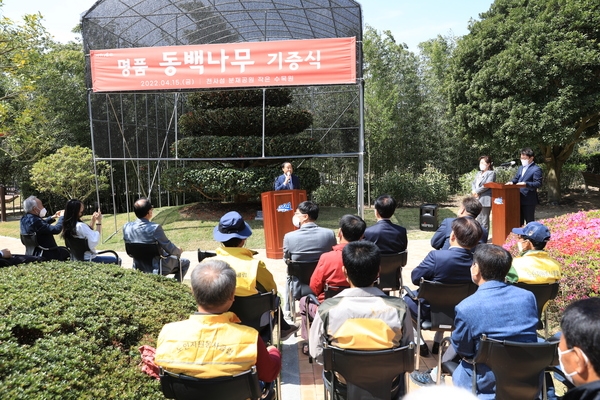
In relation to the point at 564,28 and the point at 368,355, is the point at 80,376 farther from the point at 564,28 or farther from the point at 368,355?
the point at 564,28

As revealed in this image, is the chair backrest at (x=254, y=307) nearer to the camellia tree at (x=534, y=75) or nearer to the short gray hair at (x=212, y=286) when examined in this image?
Result: the short gray hair at (x=212, y=286)

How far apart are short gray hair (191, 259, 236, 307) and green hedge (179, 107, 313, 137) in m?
9.37

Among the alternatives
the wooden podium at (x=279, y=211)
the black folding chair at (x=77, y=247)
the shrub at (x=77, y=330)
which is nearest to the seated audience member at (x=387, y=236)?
the shrub at (x=77, y=330)

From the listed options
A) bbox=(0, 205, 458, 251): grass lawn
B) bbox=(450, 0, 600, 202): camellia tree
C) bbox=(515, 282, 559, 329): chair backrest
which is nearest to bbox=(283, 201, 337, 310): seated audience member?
bbox=(515, 282, 559, 329): chair backrest

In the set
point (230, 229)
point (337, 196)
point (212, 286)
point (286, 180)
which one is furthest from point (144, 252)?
point (337, 196)

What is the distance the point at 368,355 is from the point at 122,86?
782 centimetres

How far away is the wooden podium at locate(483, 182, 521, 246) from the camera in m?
6.40

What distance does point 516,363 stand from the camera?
2107 millimetres

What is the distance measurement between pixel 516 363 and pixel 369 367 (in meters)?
0.72

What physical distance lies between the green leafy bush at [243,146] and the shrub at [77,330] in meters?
7.70

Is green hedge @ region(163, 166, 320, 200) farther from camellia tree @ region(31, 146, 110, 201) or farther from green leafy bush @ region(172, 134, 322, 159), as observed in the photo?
camellia tree @ region(31, 146, 110, 201)

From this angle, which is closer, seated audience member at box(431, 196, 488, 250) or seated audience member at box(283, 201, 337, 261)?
seated audience member at box(283, 201, 337, 261)

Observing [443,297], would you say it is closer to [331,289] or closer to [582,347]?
[331,289]

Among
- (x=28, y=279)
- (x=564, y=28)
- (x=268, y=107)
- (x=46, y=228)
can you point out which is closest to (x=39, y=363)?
(x=28, y=279)
